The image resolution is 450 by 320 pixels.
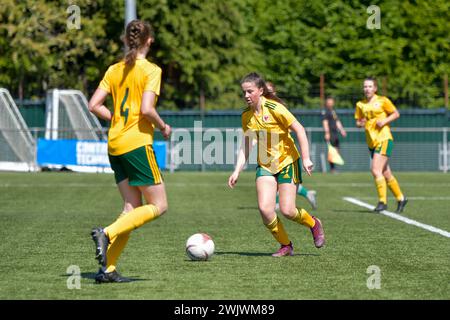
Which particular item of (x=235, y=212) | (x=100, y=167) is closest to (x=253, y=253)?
(x=235, y=212)

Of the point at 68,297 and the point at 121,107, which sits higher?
the point at 121,107

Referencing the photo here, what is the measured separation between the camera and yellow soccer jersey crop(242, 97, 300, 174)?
10711mm

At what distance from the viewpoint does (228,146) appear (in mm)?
35625

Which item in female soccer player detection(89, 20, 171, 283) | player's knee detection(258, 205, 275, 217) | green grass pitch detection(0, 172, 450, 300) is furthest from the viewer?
player's knee detection(258, 205, 275, 217)

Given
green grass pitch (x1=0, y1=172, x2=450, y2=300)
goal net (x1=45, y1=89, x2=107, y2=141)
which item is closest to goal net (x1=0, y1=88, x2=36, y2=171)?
goal net (x1=45, y1=89, x2=107, y2=141)

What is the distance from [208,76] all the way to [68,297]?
32159mm

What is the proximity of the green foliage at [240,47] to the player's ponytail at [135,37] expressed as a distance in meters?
28.5

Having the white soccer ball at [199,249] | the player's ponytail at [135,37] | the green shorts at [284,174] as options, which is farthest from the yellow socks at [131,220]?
the green shorts at [284,174]

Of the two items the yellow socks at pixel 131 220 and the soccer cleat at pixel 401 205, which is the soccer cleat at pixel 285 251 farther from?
the soccer cleat at pixel 401 205

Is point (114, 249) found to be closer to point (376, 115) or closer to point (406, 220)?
point (406, 220)

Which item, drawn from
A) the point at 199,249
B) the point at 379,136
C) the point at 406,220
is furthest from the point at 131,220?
the point at 379,136

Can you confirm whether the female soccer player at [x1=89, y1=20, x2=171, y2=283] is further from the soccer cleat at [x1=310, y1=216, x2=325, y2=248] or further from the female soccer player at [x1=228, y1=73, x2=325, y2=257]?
the soccer cleat at [x1=310, y1=216, x2=325, y2=248]

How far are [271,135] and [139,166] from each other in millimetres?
2518
